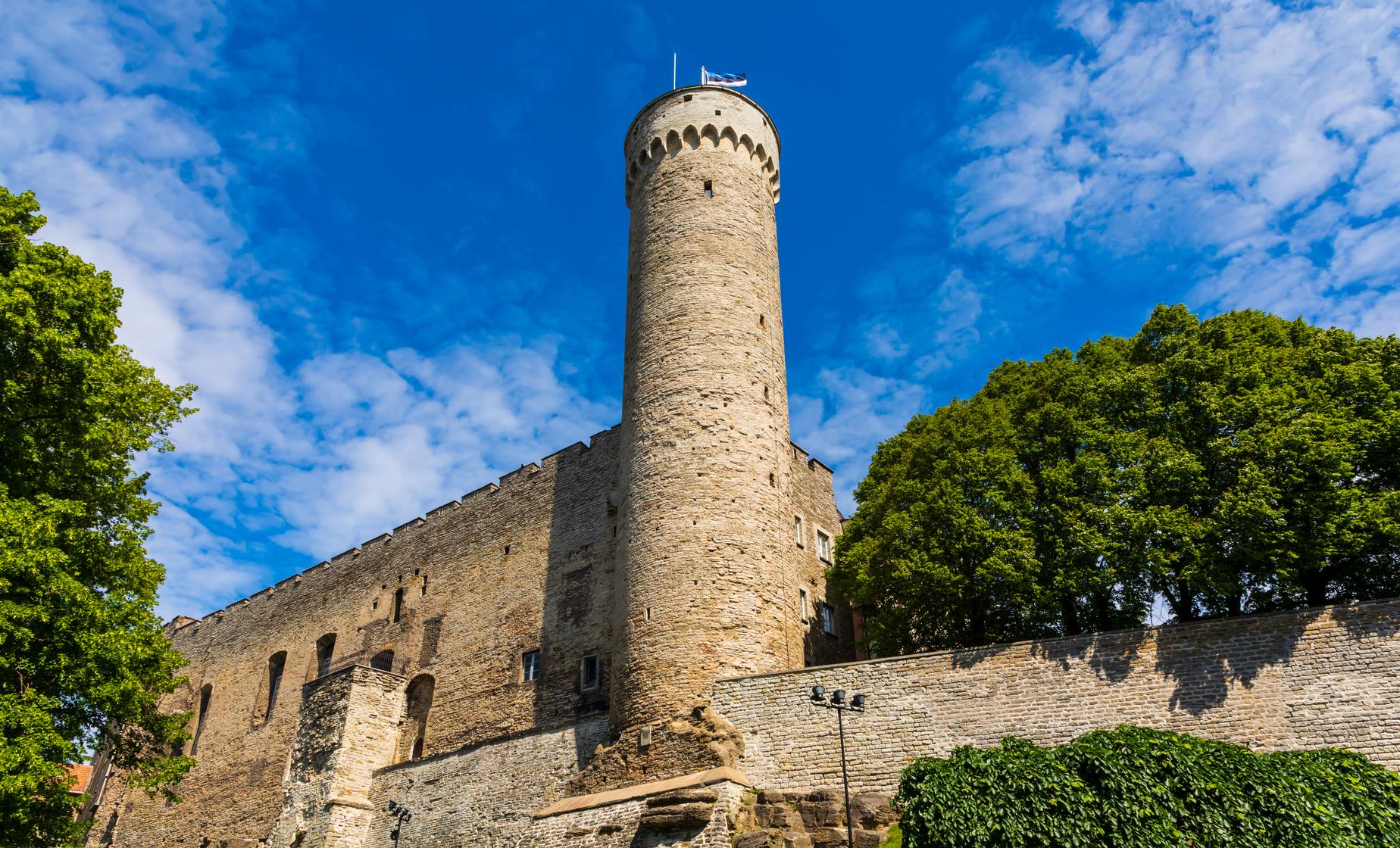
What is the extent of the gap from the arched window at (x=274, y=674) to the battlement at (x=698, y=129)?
2118 cm

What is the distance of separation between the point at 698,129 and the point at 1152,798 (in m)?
18.6

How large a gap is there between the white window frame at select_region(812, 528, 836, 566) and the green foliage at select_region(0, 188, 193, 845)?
15.8 m

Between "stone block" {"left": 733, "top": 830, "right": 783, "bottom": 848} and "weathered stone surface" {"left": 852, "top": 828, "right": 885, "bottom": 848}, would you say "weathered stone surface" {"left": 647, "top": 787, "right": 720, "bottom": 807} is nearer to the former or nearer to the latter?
"stone block" {"left": 733, "top": 830, "right": 783, "bottom": 848}

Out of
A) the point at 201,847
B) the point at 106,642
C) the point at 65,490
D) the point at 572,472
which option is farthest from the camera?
the point at 201,847

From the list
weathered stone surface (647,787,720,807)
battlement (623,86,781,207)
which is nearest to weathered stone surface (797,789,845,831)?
weathered stone surface (647,787,720,807)

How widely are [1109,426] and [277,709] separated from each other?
93.0 ft

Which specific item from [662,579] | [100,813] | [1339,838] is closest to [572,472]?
[662,579]

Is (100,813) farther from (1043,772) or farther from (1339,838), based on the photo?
(1339,838)

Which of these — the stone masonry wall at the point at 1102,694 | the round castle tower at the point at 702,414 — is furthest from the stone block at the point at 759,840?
the round castle tower at the point at 702,414

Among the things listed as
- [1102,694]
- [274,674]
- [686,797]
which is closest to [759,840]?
[686,797]

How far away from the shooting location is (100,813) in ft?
125

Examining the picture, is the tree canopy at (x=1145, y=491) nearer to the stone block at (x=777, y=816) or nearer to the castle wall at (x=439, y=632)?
the stone block at (x=777, y=816)

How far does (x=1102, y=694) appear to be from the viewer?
1648 centimetres

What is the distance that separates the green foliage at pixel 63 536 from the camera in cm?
1488
